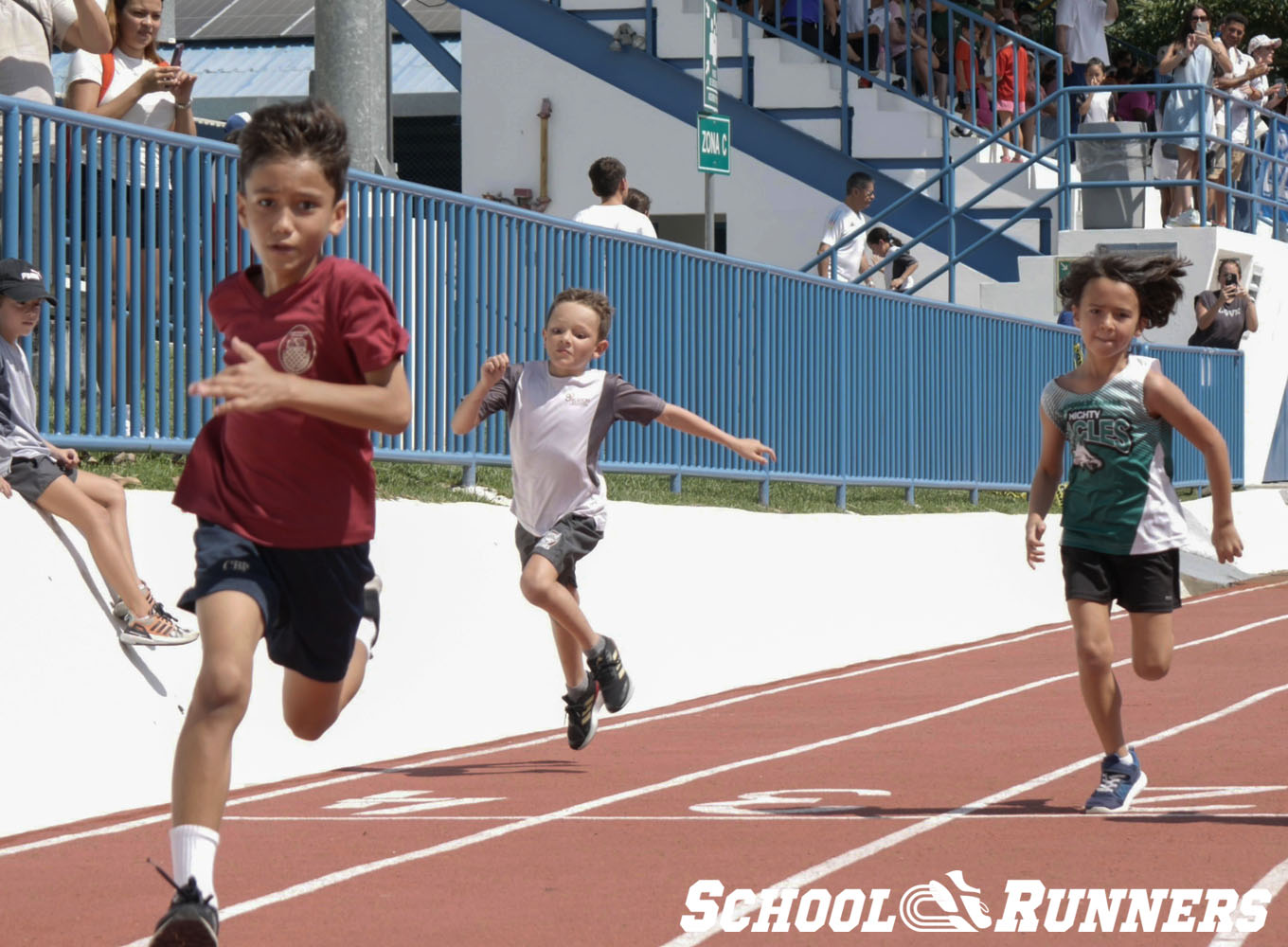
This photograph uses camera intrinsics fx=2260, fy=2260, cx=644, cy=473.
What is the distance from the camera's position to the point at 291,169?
5473 millimetres

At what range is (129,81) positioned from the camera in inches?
440

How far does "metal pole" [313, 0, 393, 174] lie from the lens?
12281 millimetres

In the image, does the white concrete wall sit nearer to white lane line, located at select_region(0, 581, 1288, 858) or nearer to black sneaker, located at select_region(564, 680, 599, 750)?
white lane line, located at select_region(0, 581, 1288, 858)

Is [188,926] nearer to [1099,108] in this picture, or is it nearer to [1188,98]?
[1188,98]

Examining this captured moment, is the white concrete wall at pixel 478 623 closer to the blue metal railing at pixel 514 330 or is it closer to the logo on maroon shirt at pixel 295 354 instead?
the blue metal railing at pixel 514 330

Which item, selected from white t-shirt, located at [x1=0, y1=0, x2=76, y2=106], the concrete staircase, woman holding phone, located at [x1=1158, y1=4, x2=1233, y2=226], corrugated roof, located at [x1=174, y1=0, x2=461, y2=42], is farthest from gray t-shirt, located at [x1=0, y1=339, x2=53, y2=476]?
corrugated roof, located at [x1=174, y1=0, x2=461, y2=42]

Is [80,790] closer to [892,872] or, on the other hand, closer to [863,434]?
[892,872]

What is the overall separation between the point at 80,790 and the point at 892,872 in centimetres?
331

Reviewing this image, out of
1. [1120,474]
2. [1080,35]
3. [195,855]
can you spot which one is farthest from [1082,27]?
[195,855]

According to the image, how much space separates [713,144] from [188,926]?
10819 millimetres

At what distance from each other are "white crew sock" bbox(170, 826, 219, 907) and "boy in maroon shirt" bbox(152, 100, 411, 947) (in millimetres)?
68

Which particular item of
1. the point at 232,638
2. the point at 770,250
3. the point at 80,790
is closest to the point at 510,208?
the point at 80,790

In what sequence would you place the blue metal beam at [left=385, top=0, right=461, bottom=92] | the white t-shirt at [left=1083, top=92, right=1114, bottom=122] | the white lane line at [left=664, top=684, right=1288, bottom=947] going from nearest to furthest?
the white lane line at [left=664, top=684, right=1288, bottom=947] < the white t-shirt at [left=1083, top=92, right=1114, bottom=122] < the blue metal beam at [left=385, top=0, right=461, bottom=92]

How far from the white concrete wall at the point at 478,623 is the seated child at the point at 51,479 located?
0.10 m
